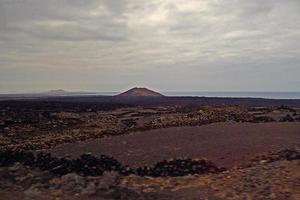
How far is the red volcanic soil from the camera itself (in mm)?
17266

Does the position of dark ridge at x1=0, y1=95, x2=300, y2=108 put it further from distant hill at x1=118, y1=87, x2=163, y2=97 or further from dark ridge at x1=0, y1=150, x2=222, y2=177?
distant hill at x1=118, y1=87, x2=163, y2=97

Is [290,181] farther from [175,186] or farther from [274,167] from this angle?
[175,186]

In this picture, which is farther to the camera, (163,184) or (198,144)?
(198,144)

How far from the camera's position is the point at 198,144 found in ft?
65.3

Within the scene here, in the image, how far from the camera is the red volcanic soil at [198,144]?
1727 cm

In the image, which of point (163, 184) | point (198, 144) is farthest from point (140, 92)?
point (163, 184)

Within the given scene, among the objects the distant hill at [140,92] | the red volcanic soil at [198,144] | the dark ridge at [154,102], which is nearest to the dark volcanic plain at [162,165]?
the red volcanic soil at [198,144]

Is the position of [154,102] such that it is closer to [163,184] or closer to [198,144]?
[198,144]

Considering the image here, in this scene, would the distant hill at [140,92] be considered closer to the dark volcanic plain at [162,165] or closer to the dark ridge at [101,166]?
the dark volcanic plain at [162,165]

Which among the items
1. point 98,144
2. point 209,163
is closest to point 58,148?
point 98,144

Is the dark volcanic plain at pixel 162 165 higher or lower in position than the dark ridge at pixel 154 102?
lower

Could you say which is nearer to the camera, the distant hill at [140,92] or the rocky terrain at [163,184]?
the rocky terrain at [163,184]

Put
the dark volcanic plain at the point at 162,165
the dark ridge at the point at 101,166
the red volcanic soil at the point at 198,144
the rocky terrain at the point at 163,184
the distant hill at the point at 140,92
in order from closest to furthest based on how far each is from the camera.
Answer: the rocky terrain at the point at 163,184
the dark volcanic plain at the point at 162,165
the dark ridge at the point at 101,166
the red volcanic soil at the point at 198,144
the distant hill at the point at 140,92

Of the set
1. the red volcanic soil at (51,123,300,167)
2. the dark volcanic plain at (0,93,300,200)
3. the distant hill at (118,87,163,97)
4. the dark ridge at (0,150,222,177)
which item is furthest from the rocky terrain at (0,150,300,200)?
the distant hill at (118,87,163,97)
